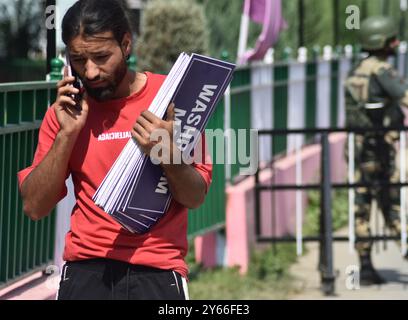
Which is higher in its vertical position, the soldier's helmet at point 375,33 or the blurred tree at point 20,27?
the blurred tree at point 20,27

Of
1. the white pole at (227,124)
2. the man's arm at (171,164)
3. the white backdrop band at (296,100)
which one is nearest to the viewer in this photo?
the man's arm at (171,164)

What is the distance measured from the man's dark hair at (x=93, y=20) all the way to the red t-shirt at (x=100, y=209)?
0.78 feet

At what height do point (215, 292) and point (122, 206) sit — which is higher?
point (122, 206)

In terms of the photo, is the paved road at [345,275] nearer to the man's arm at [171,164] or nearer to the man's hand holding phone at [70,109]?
the man's arm at [171,164]

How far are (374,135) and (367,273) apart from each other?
3.69 ft

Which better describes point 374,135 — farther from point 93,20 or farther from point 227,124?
point 93,20

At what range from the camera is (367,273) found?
30.3 feet

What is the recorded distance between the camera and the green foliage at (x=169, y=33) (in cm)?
1466

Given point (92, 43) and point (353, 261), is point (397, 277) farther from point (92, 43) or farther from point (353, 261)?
point (92, 43)

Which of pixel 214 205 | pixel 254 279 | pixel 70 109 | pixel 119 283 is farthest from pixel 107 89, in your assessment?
pixel 254 279

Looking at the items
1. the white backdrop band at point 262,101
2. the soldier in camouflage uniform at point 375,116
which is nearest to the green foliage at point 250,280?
the soldier in camouflage uniform at point 375,116

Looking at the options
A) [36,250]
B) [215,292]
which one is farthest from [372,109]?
[36,250]

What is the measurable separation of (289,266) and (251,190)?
72 centimetres
